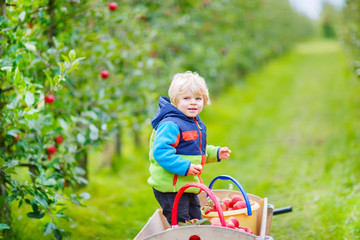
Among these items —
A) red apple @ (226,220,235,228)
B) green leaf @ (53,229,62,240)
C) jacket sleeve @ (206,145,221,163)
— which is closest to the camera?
red apple @ (226,220,235,228)

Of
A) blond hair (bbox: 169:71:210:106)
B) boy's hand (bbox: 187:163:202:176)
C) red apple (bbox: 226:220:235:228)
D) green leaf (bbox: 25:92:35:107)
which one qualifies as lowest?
red apple (bbox: 226:220:235:228)

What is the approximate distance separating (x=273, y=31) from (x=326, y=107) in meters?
17.6

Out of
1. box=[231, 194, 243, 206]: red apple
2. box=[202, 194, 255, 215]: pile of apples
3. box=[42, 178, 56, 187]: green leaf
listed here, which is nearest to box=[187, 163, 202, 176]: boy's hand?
box=[202, 194, 255, 215]: pile of apples

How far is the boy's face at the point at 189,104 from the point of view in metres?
3.05

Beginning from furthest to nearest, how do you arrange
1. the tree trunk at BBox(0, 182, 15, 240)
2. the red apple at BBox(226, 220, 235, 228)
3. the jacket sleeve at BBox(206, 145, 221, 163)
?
1. the tree trunk at BBox(0, 182, 15, 240)
2. the jacket sleeve at BBox(206, 145, 221, 163)
3. the red apple at BBox(226, 220, 235, 228)

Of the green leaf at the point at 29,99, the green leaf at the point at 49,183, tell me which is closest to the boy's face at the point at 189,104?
the green leaf at the point at 29,99

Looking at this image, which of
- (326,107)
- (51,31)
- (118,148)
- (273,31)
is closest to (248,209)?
(51,31)

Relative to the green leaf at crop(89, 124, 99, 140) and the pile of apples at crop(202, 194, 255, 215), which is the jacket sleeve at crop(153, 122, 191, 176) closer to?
the pile of apples at crop(202, 194, 255, 215)

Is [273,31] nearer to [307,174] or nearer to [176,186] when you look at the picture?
[307,174]

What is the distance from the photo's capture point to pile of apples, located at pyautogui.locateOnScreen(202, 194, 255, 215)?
3229 mm

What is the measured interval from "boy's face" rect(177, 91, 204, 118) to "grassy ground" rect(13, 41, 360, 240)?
2152 millimetres

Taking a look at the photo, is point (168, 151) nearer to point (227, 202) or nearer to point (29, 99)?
point (227, 202)

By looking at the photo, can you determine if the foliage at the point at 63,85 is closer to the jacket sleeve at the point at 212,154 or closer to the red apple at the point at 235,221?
the jacket sleeve at the point at 212,154

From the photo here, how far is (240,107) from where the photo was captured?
14414 mm
